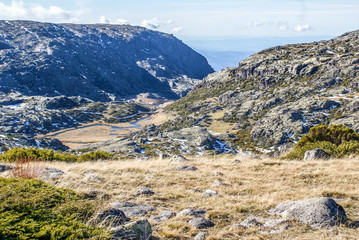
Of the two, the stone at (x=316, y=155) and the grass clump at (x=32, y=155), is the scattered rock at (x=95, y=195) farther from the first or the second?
the stone at (x=316, y=155)

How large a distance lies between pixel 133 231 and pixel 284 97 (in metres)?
129

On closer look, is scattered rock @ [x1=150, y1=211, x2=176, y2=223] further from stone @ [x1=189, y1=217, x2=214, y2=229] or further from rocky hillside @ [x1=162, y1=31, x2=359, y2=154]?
rocky hillside @ [x1=162, y1=31, x2=359, y2=154]

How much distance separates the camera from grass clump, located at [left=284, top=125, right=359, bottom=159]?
773 inches

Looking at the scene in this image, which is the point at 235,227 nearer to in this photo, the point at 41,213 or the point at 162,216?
the point at 162,216

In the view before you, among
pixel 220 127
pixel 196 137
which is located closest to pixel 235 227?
pixel 196 137

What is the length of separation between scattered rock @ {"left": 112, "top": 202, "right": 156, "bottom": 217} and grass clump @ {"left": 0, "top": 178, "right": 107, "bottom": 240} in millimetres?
1507

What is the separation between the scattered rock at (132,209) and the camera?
7.81m

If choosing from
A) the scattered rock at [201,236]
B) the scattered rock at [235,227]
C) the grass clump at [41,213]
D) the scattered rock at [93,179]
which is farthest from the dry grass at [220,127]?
the grass clump at [41,213]

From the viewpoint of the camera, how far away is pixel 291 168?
45.1 feet

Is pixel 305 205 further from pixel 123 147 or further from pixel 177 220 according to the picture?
pixel 123 147

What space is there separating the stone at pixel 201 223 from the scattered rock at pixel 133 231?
1.56 meters

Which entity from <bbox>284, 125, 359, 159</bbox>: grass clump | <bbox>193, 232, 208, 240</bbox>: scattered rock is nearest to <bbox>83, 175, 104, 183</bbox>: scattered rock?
<bbox>193, 232, 208, 240</bbox>: scattered rock

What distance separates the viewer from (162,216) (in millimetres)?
7668

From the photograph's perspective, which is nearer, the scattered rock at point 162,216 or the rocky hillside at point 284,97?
the scattered rock at point 162,216
